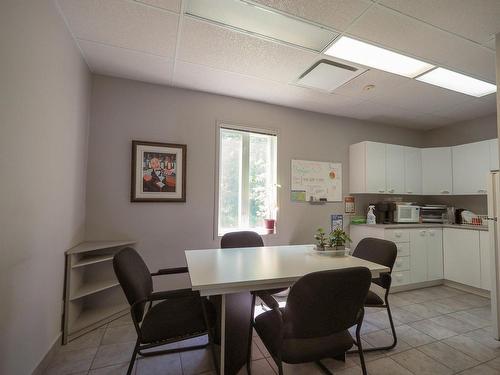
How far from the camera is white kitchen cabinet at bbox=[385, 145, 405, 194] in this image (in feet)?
12.0

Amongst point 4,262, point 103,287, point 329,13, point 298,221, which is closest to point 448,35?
point 329,13

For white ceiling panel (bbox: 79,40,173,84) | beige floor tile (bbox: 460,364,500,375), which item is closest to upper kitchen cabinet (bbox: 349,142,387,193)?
beige floor tile (bbox: 460,364,500,375)

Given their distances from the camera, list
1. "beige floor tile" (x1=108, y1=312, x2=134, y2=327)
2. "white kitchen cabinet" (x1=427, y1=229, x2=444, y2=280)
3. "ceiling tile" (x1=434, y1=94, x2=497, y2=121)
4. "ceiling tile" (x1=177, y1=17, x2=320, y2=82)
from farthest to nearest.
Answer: "white kitchen cabinet" (x1=427, y1=229, x2=444, y2=280) → "ceiling tile" (x1=434, y1=94, x2=497, y2=121) → "beige floor tile" (x1=108, y1=312, x2=134, y2=327) → "ceiling tile" (x1=177, y1=17, x2=320, y2=82)

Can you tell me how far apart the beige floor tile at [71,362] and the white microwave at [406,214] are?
4075mm

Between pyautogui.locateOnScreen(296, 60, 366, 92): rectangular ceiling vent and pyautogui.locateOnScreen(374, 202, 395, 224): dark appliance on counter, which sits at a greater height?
pyautogui.locateOnScreen(296, 60, 366, 92): rectangular ceiling vent

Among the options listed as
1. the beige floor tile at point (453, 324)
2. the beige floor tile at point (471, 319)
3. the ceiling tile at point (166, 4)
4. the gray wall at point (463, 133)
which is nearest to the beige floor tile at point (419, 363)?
the beige floor tile at point (453, 324)

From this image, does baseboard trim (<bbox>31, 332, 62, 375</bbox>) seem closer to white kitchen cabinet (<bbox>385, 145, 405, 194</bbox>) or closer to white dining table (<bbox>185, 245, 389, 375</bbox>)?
white dining table (<bbox>185, 245, 389, 375</bbox>)

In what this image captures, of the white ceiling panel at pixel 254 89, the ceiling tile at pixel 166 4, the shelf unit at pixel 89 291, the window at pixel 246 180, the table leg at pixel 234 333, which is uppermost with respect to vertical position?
the ceiling tile at pixel 166 4

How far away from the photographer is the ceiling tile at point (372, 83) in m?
2.50

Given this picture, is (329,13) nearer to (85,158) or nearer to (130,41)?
(130,41)

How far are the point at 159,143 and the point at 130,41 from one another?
3.43 ft

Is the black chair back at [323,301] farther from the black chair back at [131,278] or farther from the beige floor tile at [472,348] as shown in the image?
the beige floor tile at [472,348]

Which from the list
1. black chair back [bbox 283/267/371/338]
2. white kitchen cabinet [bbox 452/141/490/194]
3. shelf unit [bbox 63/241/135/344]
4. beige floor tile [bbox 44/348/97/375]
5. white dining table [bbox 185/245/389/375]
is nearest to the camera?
black chair back [bbox 283/267/371/338]

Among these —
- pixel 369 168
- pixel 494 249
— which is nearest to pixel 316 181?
pixel 369 168
